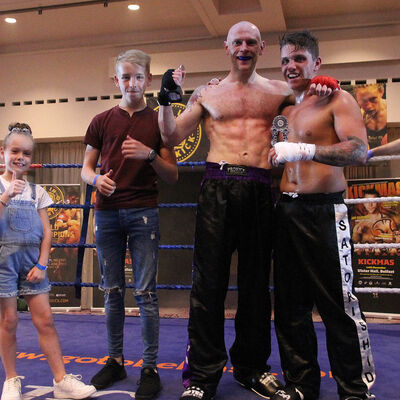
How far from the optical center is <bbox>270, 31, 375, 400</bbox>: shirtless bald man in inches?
64.0

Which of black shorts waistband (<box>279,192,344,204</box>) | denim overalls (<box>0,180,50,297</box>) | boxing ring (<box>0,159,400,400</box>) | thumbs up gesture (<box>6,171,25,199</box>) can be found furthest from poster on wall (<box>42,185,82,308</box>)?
black shorts waistband (<box>279,192,344,204</box>)

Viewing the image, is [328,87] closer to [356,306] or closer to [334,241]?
[334,241]

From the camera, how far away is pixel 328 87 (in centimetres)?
164

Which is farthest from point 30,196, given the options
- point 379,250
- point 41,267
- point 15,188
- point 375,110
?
point 375,110

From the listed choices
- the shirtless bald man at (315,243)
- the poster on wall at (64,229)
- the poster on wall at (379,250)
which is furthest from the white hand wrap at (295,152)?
the poster on wall at (64,229)

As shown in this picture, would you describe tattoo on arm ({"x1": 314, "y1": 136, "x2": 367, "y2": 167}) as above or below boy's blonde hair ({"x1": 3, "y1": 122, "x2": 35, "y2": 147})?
below

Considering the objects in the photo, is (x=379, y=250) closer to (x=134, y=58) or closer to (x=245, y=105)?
(x=245, y=105)

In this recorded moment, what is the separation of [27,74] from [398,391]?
19.9 feet

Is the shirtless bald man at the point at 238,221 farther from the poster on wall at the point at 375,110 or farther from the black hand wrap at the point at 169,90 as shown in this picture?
the poster on wall at the point at 375,110

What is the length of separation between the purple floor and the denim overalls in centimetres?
42

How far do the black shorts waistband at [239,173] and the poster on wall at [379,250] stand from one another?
10.5 ft

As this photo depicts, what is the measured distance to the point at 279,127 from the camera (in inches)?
71.0

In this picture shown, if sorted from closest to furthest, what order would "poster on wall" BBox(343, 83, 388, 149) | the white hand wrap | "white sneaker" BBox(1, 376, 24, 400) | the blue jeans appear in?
the white hand wrap < "white sneaker" BBox(1, 376, 24, 400) < the blue jeans < "poster on wall" BBox(343, 83, 388, 149)

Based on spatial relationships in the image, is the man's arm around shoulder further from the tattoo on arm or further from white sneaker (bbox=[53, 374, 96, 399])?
white sneaker (bbox=[53, 374, 96, 399])
